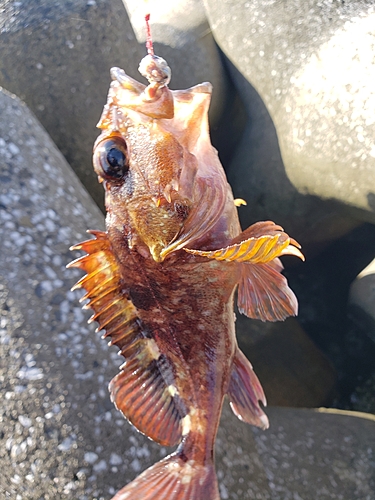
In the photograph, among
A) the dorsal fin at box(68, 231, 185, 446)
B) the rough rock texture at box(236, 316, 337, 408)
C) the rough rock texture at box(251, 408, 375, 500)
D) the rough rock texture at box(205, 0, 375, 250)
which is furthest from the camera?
the rough rock texture at box(236, 316, 337, 408)

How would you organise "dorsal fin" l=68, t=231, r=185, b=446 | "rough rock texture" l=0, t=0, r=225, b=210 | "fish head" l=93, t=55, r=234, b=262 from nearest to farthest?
1. "fish head" l=93, t=55, r=234, b=262
2. "dorsal fin" l=68, t=231, r=185, b=446
3. "rough rock texture" l=0, t=0, r=225, b=210

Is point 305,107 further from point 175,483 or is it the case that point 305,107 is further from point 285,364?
point 175,483

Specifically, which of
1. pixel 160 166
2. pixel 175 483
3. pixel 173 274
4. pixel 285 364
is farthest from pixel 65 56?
pixel 285 364

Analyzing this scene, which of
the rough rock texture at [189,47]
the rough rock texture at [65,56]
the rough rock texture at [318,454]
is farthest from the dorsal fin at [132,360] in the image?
the rough rock texture at [189,47]

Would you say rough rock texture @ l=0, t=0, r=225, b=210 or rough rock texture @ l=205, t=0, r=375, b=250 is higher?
rough rock texture @ l=0, t=0, r=225, b=210

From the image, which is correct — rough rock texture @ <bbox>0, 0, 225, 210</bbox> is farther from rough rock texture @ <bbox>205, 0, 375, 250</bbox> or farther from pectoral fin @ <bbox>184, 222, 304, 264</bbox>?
pectoral fin @ <bbox>184, 222, 304, 264</bbox>

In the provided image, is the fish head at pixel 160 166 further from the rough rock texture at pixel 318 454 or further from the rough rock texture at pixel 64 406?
the rough rock texture at pixel 318 454

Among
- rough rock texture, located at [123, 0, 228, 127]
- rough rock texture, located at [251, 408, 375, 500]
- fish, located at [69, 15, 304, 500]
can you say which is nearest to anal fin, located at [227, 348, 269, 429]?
fish, located at [69, 15, 304, 500]
